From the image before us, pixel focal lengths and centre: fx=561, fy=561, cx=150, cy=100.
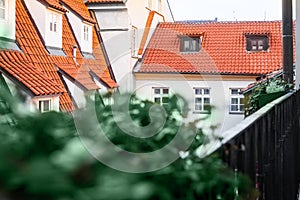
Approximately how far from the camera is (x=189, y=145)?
35.7 inches

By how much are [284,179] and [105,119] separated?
134 cm

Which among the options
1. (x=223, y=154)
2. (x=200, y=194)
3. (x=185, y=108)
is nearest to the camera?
(x=200, y=194)

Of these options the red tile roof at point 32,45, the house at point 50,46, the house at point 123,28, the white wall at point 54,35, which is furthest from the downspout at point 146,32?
the red tile roof at point 32,45

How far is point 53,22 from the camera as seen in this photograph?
1141 centimetres

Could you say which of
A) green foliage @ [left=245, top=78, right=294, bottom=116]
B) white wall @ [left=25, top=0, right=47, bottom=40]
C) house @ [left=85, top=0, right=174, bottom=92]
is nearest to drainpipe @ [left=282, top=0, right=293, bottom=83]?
green foliage @ [left=245, top=78, right=294, bottom=116]

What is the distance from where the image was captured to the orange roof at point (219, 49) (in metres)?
16.3

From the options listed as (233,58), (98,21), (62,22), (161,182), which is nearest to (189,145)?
(161,182)

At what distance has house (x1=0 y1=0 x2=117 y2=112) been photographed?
8.68 meters

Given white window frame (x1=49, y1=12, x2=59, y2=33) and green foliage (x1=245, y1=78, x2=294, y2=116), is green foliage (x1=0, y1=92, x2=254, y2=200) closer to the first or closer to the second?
green foliage (x1=245, y1=78, x2=294, y2=116)

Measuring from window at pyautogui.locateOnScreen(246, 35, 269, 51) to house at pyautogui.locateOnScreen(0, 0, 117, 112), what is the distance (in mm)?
5068

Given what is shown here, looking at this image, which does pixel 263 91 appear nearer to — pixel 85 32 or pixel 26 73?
pixel 26 73

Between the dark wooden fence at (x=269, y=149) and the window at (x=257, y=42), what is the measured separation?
1456 centimetres

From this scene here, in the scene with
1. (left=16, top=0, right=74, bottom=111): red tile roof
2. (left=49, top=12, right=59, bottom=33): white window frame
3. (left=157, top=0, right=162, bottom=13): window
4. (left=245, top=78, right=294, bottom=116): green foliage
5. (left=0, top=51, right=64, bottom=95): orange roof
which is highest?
(left=157, top=0, right=162, bottom=13): window

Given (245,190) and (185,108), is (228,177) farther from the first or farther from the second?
(185,108)
